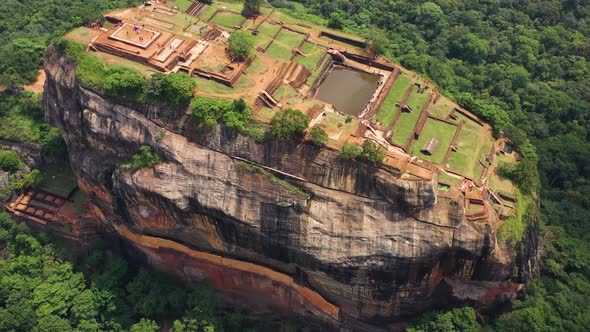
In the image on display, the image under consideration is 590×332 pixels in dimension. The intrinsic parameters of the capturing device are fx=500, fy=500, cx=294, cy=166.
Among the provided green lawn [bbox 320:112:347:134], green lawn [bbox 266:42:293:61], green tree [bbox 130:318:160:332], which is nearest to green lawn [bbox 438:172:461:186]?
green lawn [bbox 320:112:347:134]

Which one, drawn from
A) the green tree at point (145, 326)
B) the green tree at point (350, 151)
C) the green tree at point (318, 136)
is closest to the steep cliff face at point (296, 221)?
the green tree at point (318, 136)

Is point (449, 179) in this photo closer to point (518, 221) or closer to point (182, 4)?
point (518, 221)

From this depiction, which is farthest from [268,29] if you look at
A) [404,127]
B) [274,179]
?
[274,179]

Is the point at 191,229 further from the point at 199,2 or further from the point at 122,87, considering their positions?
the point at 199,2

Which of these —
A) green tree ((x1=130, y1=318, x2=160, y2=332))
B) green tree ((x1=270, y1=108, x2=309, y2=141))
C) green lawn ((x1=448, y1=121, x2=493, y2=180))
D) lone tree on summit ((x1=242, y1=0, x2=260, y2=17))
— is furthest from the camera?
lone tree on summit ((x1=242, y1=0, x2=260, y2=17))

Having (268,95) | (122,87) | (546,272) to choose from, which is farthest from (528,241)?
(122,87)

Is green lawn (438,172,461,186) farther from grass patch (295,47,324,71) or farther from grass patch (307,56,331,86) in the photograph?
grass patch (295,47,324,71)
